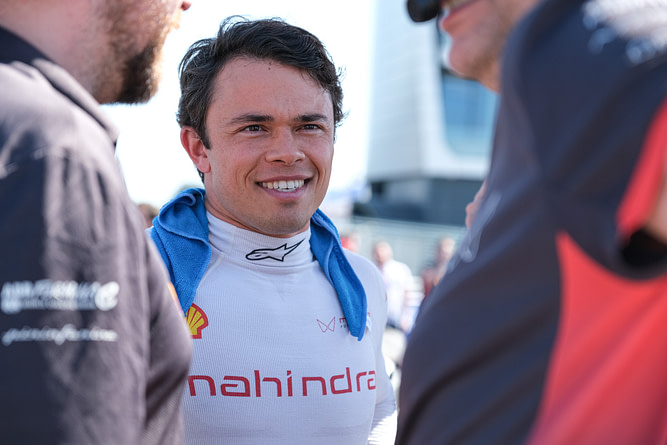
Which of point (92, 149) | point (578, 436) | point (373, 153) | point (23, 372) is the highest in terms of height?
point (92, 149)

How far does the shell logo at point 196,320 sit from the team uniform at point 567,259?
1.20 metres

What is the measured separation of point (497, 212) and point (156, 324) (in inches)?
24.8

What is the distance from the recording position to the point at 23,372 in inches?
36.1

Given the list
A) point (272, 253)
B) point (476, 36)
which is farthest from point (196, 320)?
point (476, 36)

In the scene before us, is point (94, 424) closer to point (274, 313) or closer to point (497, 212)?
point (497, 212)

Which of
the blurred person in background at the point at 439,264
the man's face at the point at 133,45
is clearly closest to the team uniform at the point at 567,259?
the man's face at the point at 133,45

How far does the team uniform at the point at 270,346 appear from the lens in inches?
79.0

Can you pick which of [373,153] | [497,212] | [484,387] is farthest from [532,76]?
[373,153]

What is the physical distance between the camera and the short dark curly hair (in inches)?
91.3

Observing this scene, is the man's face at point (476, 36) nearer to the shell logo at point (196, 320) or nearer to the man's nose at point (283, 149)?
the man's nose at point (283, 149)

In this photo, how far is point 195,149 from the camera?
2.51 m

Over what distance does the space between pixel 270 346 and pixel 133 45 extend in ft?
3.84

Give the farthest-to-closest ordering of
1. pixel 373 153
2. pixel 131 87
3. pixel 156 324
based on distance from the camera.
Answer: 1. pixel 373 153
2. pixel 131 87
3. pixel 156 324

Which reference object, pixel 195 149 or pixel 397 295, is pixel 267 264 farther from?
pixel 397 295
